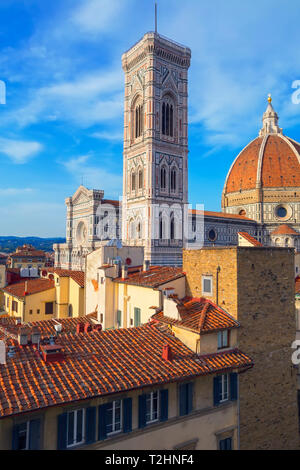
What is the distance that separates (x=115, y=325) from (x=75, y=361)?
9.06m

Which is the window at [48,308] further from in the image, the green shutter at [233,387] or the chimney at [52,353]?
the green shutter at [233,387]

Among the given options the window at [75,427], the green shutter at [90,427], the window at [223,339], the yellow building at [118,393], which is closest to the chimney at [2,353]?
the yellow building at [118,393]

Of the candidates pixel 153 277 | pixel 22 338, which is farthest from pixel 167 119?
pixel 22 338

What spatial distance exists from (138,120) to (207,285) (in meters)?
50.8

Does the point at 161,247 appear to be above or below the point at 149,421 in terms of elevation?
above

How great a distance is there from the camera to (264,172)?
7819cm

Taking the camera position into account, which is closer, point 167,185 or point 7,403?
point 7,403

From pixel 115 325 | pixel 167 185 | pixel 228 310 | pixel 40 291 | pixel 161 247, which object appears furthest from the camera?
pixel 167 185

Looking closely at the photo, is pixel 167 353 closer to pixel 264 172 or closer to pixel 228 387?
pixel 228 387
